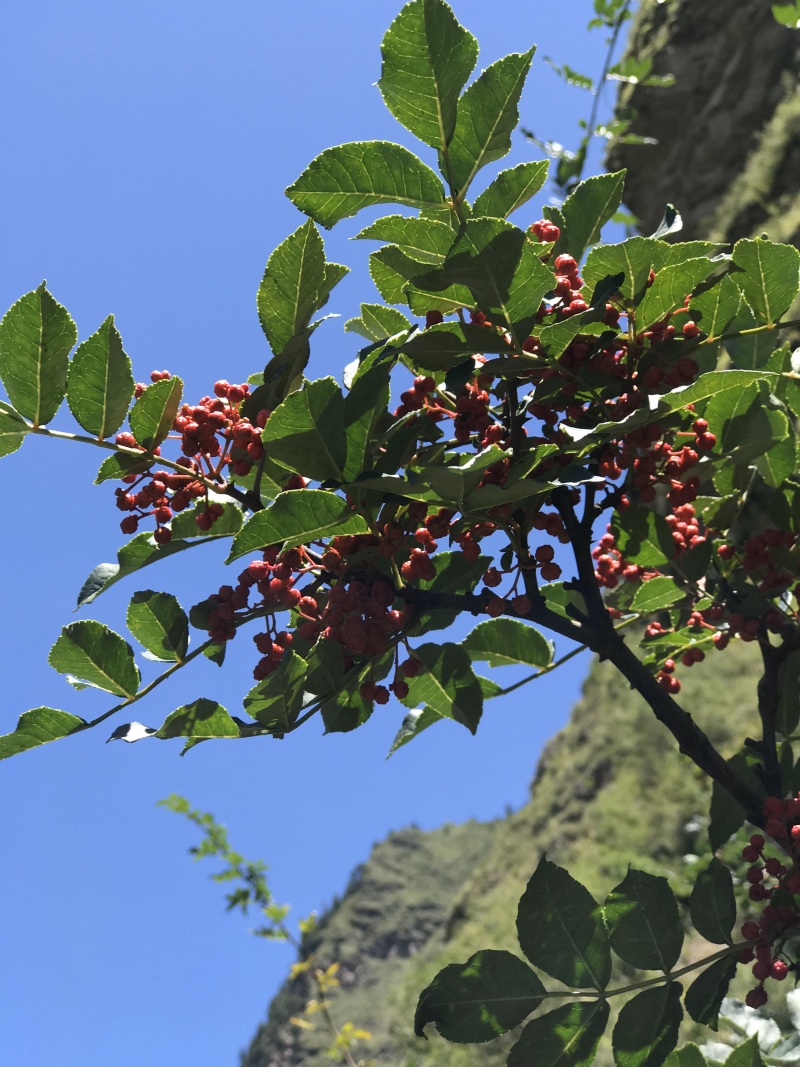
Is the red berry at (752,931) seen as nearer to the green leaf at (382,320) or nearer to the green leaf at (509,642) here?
the green leaf at (509,642)

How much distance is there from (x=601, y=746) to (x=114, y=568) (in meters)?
21.2

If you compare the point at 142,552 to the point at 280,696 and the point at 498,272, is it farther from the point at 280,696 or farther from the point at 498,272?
the point at 498,272

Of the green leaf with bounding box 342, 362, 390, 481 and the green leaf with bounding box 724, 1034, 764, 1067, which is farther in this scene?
the green leaf with bounding box 724, 1034, 764, 1067

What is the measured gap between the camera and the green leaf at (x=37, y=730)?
124 cm

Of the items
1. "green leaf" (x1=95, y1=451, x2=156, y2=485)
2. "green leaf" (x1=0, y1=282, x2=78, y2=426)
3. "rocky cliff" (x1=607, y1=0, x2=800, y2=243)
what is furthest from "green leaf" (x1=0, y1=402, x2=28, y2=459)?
"rocky cliff" (x1=607, y1=0, x2=800, y2=243)

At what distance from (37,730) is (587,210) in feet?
3.35

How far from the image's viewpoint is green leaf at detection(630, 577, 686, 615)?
146 centimetres

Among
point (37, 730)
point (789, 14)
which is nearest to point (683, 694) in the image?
point (789, 14)

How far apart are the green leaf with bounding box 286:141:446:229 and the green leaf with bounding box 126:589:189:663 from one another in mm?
572

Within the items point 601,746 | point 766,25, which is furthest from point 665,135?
point 601,746

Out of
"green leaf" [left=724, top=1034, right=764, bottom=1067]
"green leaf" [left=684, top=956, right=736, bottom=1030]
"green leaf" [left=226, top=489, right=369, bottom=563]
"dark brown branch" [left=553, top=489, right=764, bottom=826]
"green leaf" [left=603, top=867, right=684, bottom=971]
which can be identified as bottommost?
"green leaf" [left=724, top=1034, right=764, bottom=1067]

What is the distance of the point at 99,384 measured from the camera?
1.15 meters

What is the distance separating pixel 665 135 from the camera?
59.2 ft

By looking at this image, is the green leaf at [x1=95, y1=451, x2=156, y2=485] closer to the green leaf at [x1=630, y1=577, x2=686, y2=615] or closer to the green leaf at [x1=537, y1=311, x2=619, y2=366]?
the green leaf at [x1=537, y1=311, x2=619, y2=366]
